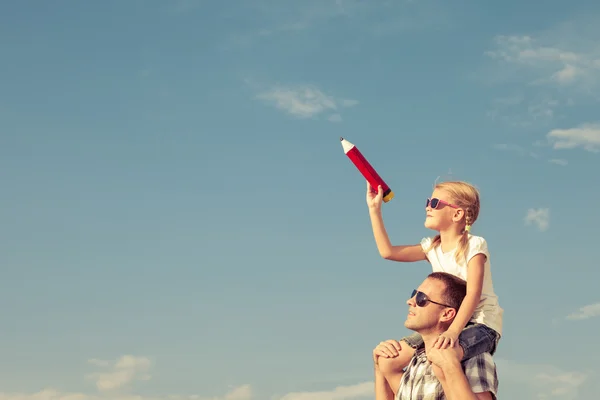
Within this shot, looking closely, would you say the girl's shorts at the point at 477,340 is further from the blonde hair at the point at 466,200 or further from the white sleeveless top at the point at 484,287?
the blonde hair at the point at 466,200

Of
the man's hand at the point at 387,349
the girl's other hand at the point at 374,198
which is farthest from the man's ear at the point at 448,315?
the girl's other hand at the point at 374,198

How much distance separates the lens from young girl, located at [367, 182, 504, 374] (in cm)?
1083

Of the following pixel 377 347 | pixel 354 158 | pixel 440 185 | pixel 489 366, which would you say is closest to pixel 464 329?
pixel 489 366

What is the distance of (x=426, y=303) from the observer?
11.0m

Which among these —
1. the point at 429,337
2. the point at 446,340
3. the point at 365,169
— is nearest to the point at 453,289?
the point at 429,337

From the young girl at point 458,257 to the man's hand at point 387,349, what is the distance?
68mm

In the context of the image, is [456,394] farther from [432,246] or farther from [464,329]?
[432,246]

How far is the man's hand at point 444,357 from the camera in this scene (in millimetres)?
10312

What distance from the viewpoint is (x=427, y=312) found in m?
11.0

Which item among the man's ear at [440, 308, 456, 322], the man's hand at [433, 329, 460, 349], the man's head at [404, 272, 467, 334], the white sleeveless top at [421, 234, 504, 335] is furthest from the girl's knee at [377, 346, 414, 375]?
the white sleeveless top at [421, 234, 504, 335]

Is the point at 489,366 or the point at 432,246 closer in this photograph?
the point at 489,366

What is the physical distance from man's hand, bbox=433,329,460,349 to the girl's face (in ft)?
6.52

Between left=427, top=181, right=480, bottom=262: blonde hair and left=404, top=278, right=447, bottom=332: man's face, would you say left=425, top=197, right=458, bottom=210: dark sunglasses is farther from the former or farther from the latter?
left=404, top=278, right=447, bottom=332: man's face

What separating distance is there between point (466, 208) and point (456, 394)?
308cm
